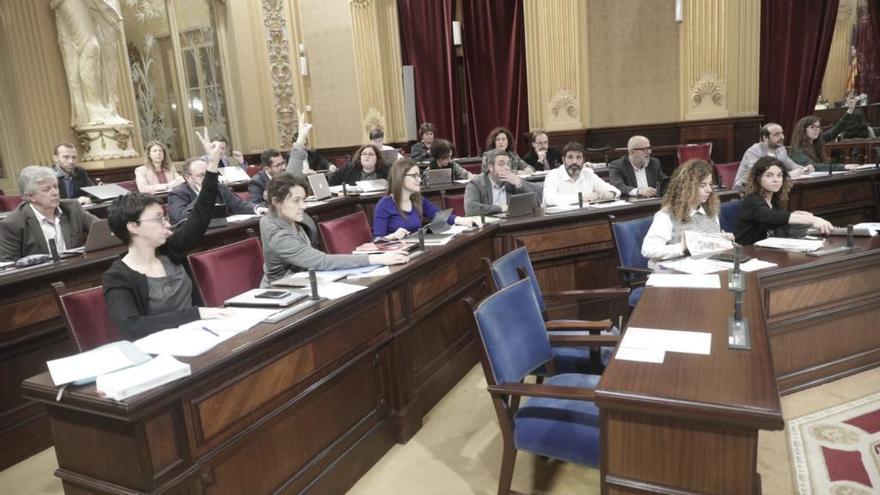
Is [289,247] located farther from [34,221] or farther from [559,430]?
[34,221]

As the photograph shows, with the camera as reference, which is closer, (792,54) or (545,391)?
(545,391)

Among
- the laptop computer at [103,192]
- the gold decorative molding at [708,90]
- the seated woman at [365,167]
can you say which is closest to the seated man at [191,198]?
the laptop computer at [103,192]

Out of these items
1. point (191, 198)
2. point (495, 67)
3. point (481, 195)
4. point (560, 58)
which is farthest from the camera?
point (495, 67)

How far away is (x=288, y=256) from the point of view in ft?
9.45

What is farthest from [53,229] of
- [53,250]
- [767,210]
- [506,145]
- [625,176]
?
[506,145]

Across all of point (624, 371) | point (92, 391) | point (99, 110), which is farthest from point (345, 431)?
point (99, 110)

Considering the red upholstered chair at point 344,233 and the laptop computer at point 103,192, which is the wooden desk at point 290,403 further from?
the laptop computer at point 103,192

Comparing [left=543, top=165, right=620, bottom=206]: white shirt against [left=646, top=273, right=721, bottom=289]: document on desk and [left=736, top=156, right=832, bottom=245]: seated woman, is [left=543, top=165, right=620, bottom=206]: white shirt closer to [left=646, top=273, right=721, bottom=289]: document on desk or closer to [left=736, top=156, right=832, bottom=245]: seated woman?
[left=736, top=156, right=832, bottom=245]: seated woman

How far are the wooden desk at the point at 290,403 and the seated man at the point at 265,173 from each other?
8.95 ft

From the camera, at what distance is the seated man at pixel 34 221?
3.60 meters

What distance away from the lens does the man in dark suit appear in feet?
16.2

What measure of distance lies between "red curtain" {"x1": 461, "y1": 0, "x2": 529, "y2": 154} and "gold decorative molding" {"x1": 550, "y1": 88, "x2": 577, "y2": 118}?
3.74 ft

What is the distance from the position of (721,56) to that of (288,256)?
20.3 feet

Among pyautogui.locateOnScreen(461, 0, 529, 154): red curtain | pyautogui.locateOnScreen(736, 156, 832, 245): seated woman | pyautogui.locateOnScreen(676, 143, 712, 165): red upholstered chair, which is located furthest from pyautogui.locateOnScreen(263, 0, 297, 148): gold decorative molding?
pyautogui.locateOnScreen(736, 156, 832, 245): seated woman
